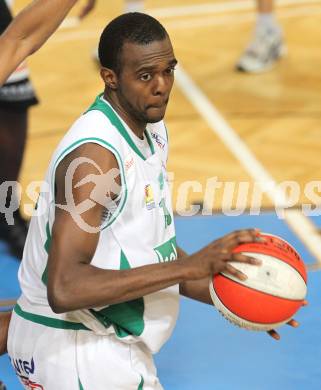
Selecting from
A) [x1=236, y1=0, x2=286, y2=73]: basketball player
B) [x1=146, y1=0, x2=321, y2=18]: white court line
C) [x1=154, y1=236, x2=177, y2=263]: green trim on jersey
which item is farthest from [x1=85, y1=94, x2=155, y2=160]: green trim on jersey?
[x1=146, y1=0, x2=321, y2=18]: white court line

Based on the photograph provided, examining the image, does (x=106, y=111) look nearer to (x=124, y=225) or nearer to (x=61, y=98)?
(x=124, y=225)

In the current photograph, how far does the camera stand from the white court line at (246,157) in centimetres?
501

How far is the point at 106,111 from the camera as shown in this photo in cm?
285

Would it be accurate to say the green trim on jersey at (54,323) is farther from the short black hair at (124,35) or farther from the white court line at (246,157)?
the white court line at (246,157)

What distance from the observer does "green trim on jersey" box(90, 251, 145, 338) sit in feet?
9.45

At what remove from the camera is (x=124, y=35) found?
108 inches

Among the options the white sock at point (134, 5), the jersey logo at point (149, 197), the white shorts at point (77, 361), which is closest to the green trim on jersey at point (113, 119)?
the jersey logo at point (149, 197)

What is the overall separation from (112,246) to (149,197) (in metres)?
0.20

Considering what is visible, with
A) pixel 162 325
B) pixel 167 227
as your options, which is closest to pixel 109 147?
pixel 167 227

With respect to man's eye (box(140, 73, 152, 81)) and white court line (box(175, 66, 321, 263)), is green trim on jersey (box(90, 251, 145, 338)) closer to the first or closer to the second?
man's eye (box(140, 73, 152, 81))

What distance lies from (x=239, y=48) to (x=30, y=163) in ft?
9.26

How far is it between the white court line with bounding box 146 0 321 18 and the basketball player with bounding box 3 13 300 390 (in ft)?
20.6

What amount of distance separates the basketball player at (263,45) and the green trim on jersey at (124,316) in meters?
4.93

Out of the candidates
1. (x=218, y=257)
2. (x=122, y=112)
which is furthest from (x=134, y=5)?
(x=218, y=257)
